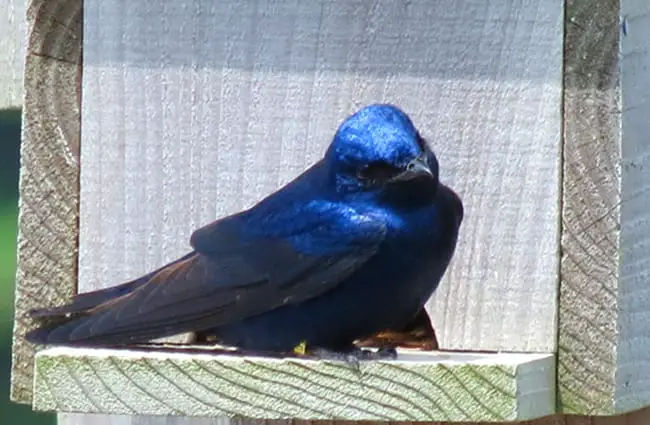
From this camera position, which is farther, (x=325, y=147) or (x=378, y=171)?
(x=325, y=147)

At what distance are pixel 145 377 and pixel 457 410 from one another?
1.61 feet

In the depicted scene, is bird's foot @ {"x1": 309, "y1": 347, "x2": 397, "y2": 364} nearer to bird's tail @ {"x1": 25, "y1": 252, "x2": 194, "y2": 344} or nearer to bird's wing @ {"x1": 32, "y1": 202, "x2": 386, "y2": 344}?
bird's wing @ {"x1": 32, "y1": 202, "x2": 386, "y2": 344}

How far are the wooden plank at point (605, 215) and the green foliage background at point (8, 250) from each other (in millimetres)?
2263

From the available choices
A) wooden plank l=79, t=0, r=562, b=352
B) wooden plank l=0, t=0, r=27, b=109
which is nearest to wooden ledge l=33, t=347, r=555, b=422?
wooden plank l=79, t=0, r=562, b=352

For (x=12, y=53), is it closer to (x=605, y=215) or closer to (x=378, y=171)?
(x=378, y=171)

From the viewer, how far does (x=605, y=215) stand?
9.33ft

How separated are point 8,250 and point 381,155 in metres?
2.38

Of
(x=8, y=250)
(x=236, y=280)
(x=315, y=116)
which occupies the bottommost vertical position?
(x=8, y=250)

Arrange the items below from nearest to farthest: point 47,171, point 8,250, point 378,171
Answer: point 378,171, point 47,171, point 8,250

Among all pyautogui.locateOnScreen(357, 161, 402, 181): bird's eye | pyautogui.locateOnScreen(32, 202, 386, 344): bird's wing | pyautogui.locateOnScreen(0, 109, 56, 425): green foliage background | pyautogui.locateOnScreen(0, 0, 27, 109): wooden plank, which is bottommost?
pyautogui.locateOnScreen(0, 109, 56, 425): green foliage background

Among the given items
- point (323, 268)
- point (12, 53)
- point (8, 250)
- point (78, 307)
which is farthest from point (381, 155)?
point (8, 250)

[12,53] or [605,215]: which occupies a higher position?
[12,53]

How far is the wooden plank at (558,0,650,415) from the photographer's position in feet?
9.30

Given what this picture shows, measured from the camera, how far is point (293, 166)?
3127 millimetres
